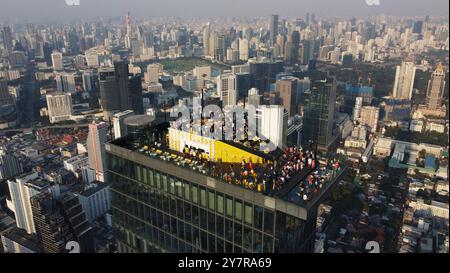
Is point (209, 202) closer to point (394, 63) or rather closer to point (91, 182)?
A: point (91, 182)

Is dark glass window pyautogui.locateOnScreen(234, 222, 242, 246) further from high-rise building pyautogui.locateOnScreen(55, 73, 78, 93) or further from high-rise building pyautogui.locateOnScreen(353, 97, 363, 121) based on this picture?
high-rise building pyautogui.locateOnScreen(55, 73, 78, 93)

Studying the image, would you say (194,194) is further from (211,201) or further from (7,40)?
(7,40)

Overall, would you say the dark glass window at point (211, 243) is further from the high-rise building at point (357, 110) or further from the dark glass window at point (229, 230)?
the high-rise building at point (357, 110)

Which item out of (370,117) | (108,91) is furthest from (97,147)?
(370,117)

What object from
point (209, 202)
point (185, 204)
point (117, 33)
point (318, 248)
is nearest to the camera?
point (209, 202)

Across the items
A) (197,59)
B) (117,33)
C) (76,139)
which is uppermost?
(117,33)

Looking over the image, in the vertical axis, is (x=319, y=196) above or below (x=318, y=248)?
above
